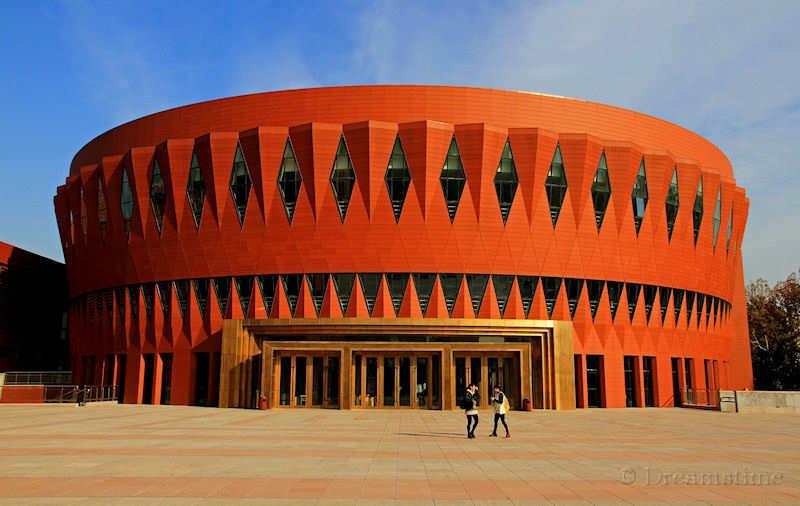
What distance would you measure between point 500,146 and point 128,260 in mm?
27070

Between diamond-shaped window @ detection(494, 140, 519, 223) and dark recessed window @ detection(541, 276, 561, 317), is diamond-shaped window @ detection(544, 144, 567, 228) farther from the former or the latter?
dark recessed window @ detection(541, 276, 561, 317)

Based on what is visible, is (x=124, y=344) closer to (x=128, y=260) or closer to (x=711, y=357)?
(x=128, y=260)

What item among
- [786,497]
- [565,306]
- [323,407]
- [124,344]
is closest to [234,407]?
[323,407]

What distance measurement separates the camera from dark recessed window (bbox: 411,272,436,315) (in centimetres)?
4219

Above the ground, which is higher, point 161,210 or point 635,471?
point 161,210

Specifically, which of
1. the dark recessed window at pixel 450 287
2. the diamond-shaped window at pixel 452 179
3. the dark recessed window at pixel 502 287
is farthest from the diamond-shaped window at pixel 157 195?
the dark recessed window at pixel 502 287

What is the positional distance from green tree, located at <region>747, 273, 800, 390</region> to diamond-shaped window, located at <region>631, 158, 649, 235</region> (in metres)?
→ 36.6

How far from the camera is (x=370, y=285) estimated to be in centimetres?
4238

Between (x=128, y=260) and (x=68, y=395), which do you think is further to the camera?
(x=128, y=260)

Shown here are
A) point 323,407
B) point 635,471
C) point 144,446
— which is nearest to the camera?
point 635,471

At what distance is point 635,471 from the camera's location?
14.5m

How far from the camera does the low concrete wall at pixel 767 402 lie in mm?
38438

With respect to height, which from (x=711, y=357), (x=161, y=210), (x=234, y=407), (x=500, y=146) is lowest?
(x=234, y=407)

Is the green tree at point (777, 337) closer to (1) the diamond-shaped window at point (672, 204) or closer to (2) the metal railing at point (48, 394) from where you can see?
(1) the diamond-shaped window at point (672, 204)
